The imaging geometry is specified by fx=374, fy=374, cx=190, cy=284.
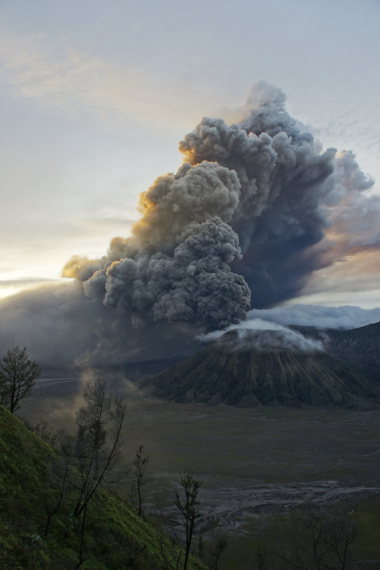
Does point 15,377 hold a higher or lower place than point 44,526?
higher

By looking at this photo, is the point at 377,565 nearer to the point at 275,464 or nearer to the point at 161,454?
the point at 275,464

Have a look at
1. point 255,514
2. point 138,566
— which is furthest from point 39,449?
point 255,514

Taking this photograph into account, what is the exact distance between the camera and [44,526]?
17.7m

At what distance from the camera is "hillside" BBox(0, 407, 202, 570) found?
1473cm

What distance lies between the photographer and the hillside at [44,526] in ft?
48.3

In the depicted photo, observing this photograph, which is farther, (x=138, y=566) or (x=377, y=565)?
(x=377, y=565)

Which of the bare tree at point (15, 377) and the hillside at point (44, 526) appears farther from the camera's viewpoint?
the bare tree at point (15, 377)

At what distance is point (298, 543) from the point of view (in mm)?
49406

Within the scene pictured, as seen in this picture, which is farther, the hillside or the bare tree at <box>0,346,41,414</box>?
the bare tree at <box>0,346,41,414</box>

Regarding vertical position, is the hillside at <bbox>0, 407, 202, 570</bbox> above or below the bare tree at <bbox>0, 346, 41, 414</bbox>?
below

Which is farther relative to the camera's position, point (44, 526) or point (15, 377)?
point (15, 377)

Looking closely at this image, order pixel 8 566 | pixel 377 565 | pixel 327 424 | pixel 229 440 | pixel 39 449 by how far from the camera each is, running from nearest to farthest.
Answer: pixel 8 566 < pixel 39 449 < pixel 377 565 < pixel 229 440 < pixel 327 424

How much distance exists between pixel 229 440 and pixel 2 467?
11332 cm

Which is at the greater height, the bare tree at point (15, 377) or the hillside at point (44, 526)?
the bare tree at point (15, 377)
